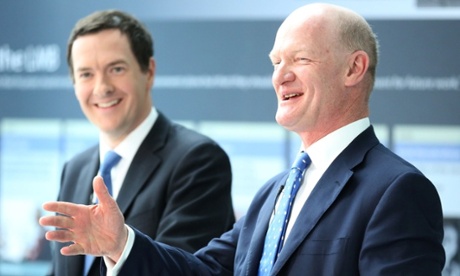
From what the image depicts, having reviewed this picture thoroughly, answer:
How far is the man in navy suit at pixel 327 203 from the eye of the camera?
196cm

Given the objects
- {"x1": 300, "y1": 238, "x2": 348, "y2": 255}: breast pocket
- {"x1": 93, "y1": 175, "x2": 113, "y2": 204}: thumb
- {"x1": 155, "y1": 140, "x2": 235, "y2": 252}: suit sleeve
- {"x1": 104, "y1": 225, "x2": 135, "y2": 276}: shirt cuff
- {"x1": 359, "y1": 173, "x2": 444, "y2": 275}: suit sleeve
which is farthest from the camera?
{"x1": 155, "y1": 140, "x2": 235, "y2": 252}: suit sleeve

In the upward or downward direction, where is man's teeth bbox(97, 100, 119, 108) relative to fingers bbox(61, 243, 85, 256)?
upward

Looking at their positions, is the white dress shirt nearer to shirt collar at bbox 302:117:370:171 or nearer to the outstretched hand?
the outstretched hand

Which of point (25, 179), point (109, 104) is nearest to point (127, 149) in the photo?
point (109, 104)

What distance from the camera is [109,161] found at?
3.20 metres

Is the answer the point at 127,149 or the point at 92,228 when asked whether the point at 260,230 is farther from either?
the point at 127,149

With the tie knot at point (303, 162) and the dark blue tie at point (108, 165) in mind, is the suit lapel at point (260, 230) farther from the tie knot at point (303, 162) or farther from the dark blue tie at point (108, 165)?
the dark blue tie at point (108, 165)

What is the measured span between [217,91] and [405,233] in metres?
2.73

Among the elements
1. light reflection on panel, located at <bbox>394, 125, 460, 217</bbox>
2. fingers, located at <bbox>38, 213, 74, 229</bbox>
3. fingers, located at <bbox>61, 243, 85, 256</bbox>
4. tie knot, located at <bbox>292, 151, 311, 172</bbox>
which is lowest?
light reflection on panel, located at <bbox>394, 125, 460, 217</bbox>

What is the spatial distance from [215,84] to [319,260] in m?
2.62

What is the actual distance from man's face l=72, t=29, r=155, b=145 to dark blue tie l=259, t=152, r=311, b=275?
1099 mm

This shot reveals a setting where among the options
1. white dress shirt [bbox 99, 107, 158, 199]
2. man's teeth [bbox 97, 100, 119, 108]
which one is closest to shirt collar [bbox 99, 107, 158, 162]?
white dress shirt [bbox 99, 107, 158, 199]

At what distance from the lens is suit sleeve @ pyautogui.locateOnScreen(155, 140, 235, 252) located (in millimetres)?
2857

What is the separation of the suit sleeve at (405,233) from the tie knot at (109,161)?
56.9 inches
